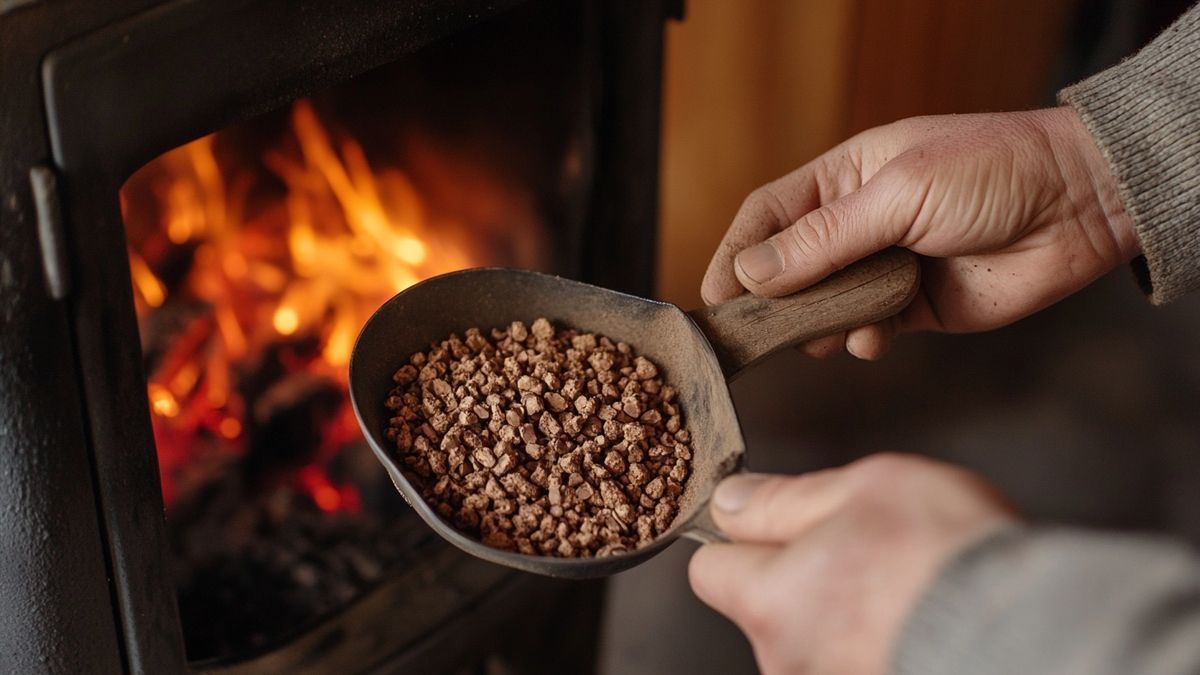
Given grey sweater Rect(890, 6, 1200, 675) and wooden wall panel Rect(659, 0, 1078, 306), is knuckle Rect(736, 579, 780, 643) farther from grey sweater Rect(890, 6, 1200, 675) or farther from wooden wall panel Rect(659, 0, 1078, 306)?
wooden wall panel Rect(659, 0, 1078, 306)

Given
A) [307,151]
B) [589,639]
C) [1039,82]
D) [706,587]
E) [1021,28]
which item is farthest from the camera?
[1039,82]

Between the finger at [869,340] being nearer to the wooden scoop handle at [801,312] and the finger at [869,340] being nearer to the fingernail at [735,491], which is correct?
the wooden scoop handle at [801,312]

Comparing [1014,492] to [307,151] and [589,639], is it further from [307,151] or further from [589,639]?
[307,151]

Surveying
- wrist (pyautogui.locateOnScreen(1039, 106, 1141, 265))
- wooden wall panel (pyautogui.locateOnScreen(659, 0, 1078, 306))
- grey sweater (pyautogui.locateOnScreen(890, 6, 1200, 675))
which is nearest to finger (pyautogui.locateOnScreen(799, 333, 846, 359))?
wrist (pyautogui.locateOnScreen(1039, 106, 1141, 265))

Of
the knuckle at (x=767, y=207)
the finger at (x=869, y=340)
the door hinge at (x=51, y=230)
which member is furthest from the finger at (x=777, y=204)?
the door hinge at (x=51, y=230)

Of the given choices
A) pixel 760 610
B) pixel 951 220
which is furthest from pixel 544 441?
pixel 951 220

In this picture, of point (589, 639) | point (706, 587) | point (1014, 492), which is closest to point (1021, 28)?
point (1014, 492)
